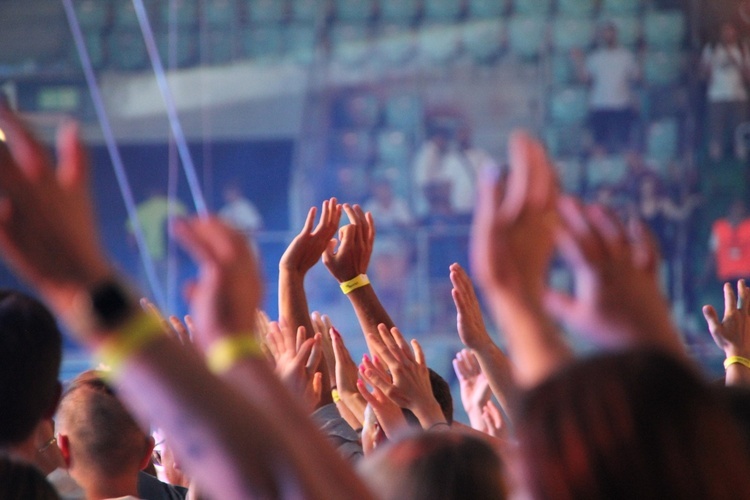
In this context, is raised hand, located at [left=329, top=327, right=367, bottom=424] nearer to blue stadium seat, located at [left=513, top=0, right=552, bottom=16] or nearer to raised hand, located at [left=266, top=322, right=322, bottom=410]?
raised hand, located at [left=266, top=322, right=322, bottom=410]

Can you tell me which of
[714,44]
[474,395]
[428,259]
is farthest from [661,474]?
[714,44]

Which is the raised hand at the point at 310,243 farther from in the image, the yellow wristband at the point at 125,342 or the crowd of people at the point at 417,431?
the yellow wristband at the point at 125,342

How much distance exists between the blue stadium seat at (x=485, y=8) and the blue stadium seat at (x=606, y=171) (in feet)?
4.25

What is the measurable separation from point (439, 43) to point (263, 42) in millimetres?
1290

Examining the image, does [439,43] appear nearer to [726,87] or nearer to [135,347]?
[726,87]

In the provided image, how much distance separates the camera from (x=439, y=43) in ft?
25.4

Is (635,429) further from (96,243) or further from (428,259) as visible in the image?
(428,259)

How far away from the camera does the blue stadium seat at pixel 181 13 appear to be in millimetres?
7770

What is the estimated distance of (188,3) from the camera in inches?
307

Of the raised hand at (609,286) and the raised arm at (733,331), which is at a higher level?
the raised hand at (609,286)

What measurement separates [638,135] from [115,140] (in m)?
3.78

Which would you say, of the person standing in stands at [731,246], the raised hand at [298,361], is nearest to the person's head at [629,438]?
the raised hand at [298,361]

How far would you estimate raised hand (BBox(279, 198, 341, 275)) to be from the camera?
2320 mm

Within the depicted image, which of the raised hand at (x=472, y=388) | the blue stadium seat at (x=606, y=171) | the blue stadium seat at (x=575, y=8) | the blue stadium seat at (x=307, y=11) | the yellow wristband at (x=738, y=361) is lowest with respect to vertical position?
the raised hand at (x=472, y=388)
